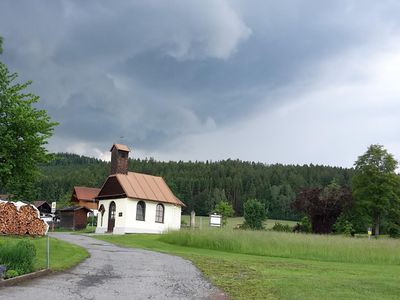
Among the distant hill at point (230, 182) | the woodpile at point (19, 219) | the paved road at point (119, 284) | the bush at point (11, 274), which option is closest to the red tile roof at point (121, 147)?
the woodpile at point (19, 219)

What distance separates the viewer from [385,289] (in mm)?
12625

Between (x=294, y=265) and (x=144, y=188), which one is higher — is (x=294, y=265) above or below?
below

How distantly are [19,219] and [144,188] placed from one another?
24217 millimetres

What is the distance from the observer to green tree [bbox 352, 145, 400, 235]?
5222 centimetres

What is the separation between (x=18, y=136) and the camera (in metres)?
19.3

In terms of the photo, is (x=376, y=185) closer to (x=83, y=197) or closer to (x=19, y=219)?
(x=19, y=219)

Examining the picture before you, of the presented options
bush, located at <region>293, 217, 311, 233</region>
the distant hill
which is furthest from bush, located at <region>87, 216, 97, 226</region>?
the distant hill

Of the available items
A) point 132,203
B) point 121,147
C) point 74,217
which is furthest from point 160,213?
point 74,217

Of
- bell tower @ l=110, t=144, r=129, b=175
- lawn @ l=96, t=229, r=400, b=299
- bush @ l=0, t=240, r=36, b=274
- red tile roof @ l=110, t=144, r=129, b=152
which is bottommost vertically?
lawn @ l=96, t=229, r=400, b=299

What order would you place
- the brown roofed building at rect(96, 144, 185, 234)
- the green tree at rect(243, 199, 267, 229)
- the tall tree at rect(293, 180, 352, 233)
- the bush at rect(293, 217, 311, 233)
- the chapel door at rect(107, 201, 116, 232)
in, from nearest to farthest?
1. the tall tree at rect(293, 180, 352, 233)
2. the brown roofed building at rect(96, 144, 185, 234)
3. the chapel door at rect(107, 201, 116, 232)
4. the bush at rect(293, 217, 311, 233)
5. the green tree at rect(243, 199, 267, 229)

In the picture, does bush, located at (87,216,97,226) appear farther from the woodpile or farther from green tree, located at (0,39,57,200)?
green tree, located at (0,39,57,200)

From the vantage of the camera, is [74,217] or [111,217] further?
[74,217]

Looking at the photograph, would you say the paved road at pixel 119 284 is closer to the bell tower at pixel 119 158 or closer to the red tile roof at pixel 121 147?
the bell tower at pixel 119 158

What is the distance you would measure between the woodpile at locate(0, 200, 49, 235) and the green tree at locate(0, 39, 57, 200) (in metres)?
5.69
